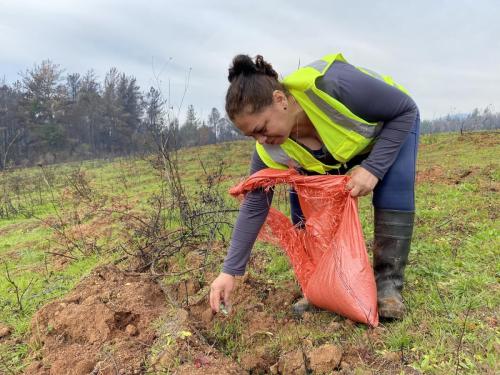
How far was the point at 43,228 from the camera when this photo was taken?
680cm

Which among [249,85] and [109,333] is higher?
[249,85]

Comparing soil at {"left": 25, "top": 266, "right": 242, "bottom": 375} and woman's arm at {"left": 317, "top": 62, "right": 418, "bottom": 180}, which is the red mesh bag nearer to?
woman's arm at {"left": 317, "top": 62, "right": 418, "bottom": 180}

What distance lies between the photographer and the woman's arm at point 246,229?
6.64 feet

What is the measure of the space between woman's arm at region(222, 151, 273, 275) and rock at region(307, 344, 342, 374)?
1.66 feet

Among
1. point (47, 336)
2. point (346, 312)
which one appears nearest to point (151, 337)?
point (47, 336)

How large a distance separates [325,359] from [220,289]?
54 cm

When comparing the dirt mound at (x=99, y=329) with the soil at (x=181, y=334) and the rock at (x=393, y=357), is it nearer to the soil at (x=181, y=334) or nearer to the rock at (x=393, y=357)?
the soil at (x=181, y=334)

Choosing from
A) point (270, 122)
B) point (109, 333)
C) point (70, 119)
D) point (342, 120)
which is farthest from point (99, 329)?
point (70, 119)

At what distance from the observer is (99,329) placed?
2.14 metres

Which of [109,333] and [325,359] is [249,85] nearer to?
[325,359]

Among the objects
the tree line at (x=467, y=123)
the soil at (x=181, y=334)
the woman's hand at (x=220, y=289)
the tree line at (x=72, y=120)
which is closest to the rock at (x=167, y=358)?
the soil at (x=181, y=334)

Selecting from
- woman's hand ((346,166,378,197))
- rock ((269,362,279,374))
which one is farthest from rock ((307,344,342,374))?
woman's hand ((346,166,378,197))

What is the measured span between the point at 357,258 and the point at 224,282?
0.61 m

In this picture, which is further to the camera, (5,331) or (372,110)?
(5,331)
